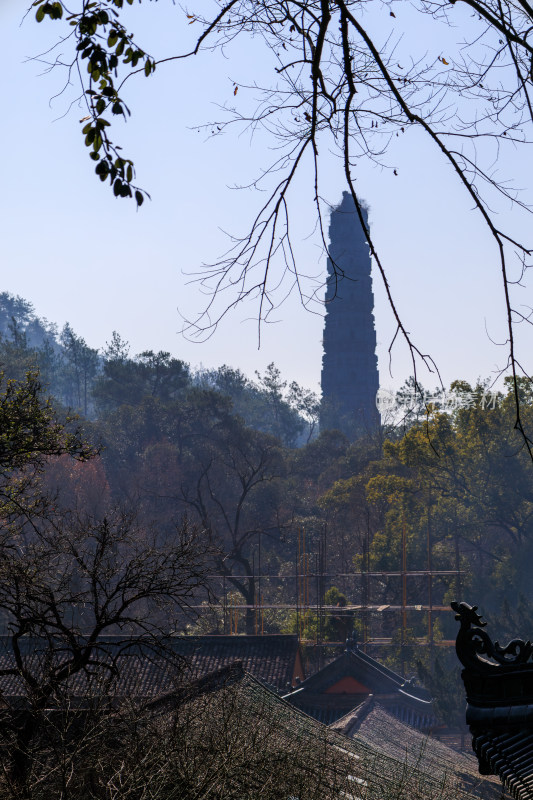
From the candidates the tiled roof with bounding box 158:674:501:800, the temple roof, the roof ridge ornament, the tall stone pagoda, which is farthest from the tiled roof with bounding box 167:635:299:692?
the tall stone pagoda

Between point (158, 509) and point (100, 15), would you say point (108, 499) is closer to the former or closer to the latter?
point (158, 509)

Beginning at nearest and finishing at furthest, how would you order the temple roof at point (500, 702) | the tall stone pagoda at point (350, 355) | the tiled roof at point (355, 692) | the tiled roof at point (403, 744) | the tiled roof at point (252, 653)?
the temple roof at point (500, 702), the tiled roof at point (403, 744), the tiled roof at point (355, 692), the tiled roof at point (252, 653), the tall stone pagoda at point (350, 355)

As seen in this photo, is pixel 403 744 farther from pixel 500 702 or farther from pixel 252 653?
pixel 500 702

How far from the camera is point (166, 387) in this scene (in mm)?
52719

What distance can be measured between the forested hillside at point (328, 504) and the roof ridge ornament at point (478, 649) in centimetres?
2129

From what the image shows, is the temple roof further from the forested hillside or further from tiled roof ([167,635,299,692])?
the forested hillside

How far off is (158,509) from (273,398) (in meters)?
28.1

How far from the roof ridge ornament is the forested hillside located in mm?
21289

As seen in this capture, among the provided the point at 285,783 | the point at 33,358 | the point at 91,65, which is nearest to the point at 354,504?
the point at 33,358

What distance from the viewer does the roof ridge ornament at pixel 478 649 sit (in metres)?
5.92

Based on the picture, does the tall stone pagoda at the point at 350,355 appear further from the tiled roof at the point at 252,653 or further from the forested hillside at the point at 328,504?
the tiled roof at the point at 252,653

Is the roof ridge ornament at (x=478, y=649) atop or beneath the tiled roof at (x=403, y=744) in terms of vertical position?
atop

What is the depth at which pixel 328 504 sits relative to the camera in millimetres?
42500

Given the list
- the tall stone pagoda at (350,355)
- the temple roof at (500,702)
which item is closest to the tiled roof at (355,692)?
the temple roof at (500,702)
